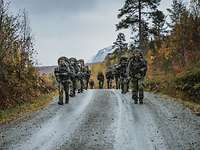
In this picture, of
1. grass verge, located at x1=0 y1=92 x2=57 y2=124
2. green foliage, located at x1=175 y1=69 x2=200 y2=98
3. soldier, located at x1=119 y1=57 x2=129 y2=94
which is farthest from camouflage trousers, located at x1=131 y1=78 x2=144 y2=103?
soldier, located at x1=119 y1=57 x2=129 y2=94

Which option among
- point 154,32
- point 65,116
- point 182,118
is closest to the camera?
point 182,118

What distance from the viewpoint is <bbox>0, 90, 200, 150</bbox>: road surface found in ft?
38.7

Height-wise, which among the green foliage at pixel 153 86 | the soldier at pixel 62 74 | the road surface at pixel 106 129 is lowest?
the road surface at pixel 106 129

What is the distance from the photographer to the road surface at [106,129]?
38.7 ft

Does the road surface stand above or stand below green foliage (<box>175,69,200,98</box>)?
below

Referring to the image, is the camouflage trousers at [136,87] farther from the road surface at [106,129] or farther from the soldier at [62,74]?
the soldier at [62,74]

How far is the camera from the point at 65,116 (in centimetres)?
1708

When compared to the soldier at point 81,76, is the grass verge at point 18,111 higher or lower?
lower

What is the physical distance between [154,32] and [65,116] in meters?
30.5

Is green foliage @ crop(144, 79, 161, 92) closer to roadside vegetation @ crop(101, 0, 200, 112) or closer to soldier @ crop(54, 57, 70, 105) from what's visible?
roadside vegetation @ crop(101, 0, 200, 112)

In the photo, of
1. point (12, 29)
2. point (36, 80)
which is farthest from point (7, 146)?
point (36, 80)

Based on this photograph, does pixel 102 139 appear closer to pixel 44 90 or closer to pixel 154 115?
pixel 154 115

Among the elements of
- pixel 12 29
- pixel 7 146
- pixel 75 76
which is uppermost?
pixel 12 29

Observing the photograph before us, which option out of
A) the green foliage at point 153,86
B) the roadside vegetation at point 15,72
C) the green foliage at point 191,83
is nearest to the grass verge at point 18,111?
the roadside vegetation at point 15,72
